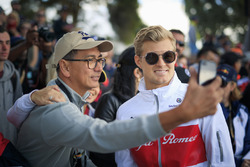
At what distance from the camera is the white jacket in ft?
7.25

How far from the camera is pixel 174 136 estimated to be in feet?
7.54

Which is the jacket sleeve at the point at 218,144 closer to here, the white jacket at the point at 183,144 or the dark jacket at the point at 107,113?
the white jacket at the point at 183,144

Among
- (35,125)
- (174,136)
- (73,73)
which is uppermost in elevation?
(73,73)

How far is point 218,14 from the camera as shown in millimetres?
25891

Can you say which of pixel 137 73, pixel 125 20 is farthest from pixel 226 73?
pixel 125 20

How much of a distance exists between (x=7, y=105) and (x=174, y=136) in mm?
2347

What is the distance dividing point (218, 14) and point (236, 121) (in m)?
24.7

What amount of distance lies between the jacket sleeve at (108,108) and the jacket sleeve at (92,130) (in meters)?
1.40

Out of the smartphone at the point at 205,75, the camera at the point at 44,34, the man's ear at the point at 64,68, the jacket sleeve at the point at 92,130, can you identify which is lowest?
the jacket sleeve at the point at 92,130

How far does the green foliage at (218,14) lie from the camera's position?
2559 cm

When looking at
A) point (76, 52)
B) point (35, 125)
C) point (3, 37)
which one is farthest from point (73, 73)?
point (3, 37)

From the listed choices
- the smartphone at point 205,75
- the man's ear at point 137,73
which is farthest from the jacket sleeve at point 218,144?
the man's ear at point 137,73

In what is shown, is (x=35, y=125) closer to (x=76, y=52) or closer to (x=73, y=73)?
(x=73, y=73)

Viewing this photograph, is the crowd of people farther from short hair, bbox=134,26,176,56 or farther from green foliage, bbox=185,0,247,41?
green foliage, bbox=185,0,247,41
